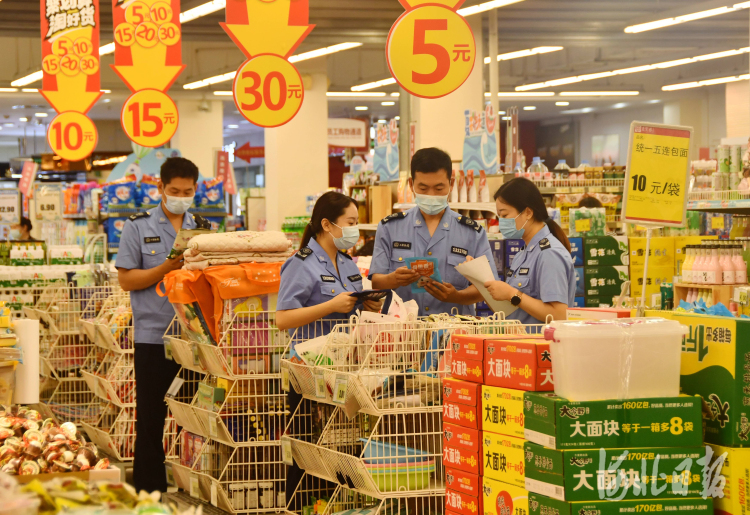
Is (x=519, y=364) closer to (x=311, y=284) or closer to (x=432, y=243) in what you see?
(x=311, y=284)

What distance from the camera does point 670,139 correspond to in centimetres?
343

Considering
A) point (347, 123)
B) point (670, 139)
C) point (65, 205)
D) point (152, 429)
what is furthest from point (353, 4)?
point (670, 139)

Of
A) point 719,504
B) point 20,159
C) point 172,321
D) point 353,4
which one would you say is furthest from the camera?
point 20,159

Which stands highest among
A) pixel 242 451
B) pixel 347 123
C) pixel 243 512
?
pixel 347 123

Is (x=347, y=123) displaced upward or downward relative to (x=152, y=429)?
upward

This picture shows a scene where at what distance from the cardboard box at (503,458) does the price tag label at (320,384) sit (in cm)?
101

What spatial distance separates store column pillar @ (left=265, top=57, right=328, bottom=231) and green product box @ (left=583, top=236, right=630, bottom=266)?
8.69 metres

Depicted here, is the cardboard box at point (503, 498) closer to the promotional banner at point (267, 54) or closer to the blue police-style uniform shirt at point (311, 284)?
the blue police-style uniform shirt at point (311, 284)

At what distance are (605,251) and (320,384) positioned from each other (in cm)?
380

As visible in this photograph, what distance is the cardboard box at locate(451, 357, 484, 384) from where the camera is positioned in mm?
2699

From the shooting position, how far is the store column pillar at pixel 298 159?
15008 millimetres

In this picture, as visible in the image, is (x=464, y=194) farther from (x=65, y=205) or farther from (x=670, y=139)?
(x=65, y=205)

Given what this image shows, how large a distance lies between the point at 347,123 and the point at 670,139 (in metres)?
16.6

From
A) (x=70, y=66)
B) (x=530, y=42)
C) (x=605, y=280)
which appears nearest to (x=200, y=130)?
(x=530, y=42)
